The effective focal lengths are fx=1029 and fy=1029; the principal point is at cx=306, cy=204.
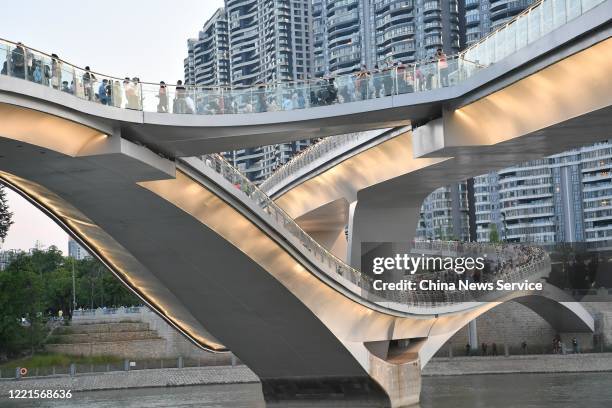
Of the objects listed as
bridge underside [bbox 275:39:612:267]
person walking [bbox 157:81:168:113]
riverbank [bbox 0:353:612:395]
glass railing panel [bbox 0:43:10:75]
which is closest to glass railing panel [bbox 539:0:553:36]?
bridge underside [bbox 275:39:612:267]

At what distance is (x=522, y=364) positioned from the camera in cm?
4891

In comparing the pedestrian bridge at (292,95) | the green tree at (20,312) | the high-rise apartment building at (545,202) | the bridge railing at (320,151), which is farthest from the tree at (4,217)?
the high-rise apartment building at (545,202)

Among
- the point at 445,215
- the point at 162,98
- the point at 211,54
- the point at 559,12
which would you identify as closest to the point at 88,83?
the point at 162,98

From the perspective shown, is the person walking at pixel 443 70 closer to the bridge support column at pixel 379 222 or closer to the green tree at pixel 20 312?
the bridge support column at pixel 379 222

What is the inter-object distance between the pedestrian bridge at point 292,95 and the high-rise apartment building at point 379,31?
7782cm

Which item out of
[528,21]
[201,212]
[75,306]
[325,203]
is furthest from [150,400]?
[75,306]

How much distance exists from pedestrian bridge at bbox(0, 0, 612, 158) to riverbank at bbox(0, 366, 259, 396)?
23.2 m

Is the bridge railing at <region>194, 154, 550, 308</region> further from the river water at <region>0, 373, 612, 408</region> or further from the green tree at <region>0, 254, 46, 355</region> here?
the green tree at <region>0, 254, 46, 355</region>

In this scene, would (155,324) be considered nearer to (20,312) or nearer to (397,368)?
(20,312)

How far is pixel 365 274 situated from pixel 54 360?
850 inches

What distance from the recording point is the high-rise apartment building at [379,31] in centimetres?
10525

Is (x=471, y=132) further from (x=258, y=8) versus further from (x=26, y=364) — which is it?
(x=258, y=8)

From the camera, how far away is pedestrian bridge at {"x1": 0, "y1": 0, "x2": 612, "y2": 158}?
19859 mm

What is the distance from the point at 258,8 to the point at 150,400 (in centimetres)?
9017
